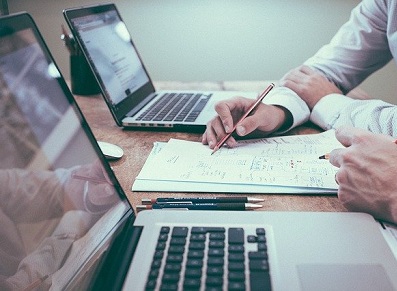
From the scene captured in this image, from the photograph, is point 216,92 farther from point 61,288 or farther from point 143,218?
point 61,288

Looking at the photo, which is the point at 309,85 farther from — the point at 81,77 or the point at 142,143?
the point at 81,77

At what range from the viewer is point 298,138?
0.96 metres

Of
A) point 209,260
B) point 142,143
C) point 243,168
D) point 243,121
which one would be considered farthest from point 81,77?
point 209,260

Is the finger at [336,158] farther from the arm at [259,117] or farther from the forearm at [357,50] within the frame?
the forearm at [357,50]

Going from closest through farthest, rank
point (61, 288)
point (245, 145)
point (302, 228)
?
point (61, 288) → point (302, 228) → point (245, 145)

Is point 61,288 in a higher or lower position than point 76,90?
higher

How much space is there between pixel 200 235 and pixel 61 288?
164 mm

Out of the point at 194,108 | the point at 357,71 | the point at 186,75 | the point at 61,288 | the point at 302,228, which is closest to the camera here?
the point at 61,288

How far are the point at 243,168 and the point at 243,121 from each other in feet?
0.52

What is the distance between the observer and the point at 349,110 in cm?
102

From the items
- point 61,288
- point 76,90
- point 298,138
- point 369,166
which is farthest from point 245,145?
point 76,90

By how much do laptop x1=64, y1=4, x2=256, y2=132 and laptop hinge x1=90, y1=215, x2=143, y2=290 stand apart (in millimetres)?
484

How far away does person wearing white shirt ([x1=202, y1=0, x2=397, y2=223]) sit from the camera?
2.20 ft

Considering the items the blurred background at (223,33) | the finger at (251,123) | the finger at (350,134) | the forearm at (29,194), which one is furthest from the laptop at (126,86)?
the blurred background at (223,33)
